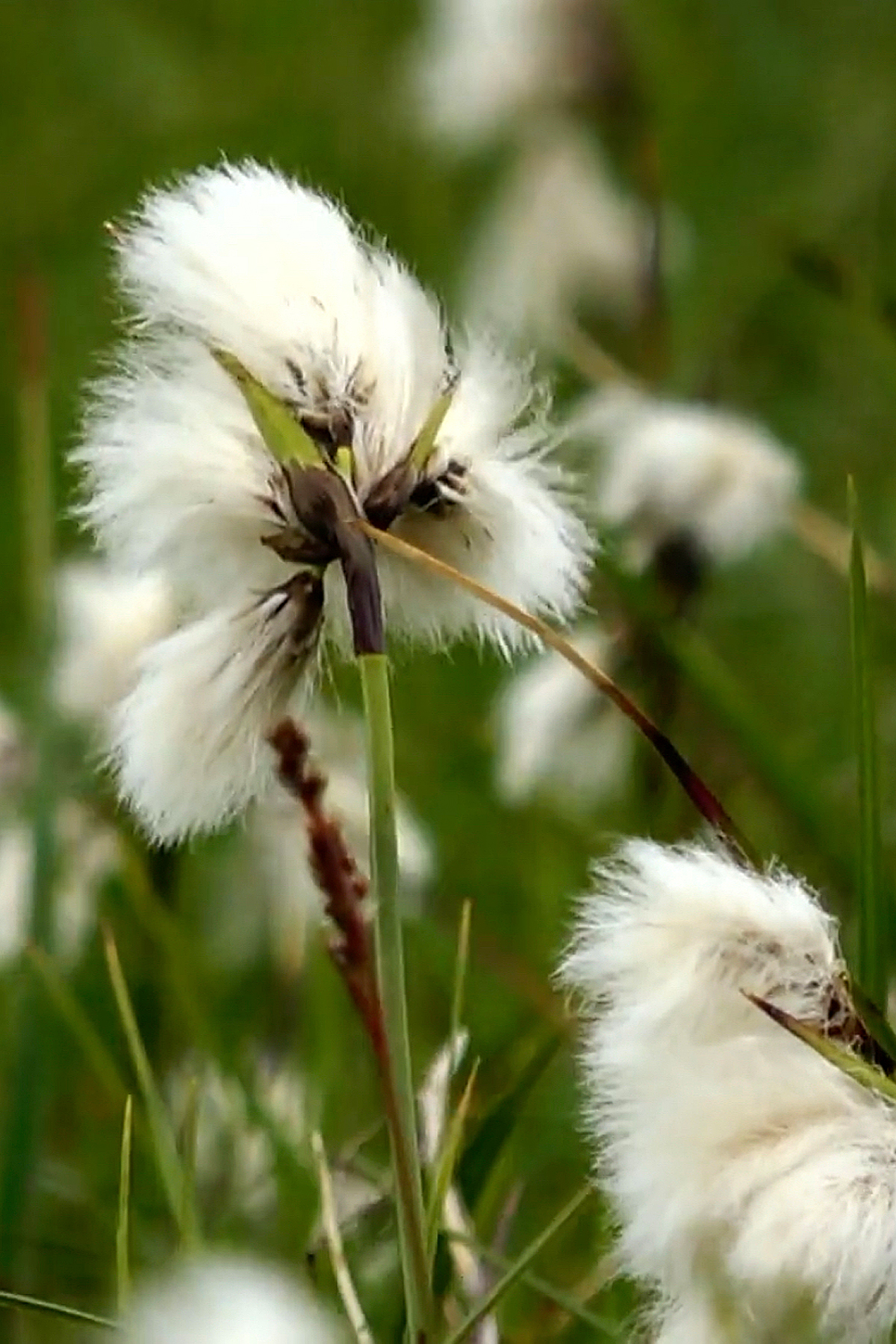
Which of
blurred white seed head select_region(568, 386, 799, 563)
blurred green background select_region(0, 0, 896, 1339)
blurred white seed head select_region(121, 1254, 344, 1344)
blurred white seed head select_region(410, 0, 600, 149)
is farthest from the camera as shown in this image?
blurred white seed head select_region(410, 0, 600, 149)

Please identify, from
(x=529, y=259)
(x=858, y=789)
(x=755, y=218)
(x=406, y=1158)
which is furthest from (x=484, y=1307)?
(x=755, y=218)

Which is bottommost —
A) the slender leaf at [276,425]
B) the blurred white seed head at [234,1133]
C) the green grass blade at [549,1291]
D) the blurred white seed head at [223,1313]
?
the blurred white seed head at [234,1133]

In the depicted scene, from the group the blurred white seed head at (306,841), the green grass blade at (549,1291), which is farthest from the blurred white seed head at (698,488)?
the green grass blade at (549,1291)

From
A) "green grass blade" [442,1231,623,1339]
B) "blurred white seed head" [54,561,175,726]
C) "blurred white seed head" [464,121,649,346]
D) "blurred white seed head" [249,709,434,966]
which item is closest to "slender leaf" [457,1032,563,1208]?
"green grass blade" [442,1231,623,1339]

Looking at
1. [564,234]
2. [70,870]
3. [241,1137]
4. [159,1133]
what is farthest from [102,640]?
[564,234]

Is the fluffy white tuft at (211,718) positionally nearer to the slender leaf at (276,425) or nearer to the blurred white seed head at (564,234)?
the slender leaf at (276,425)

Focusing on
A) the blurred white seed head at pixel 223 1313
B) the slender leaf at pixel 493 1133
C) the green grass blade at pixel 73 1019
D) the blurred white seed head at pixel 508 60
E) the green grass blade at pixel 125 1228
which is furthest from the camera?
the blurred white seed head at pixel 508 60

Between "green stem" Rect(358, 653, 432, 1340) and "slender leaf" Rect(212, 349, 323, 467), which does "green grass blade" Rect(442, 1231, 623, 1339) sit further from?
"slender leaf" Rect(212, 349, 323, 467)

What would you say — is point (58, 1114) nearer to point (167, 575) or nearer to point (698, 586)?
point (698, 586)
